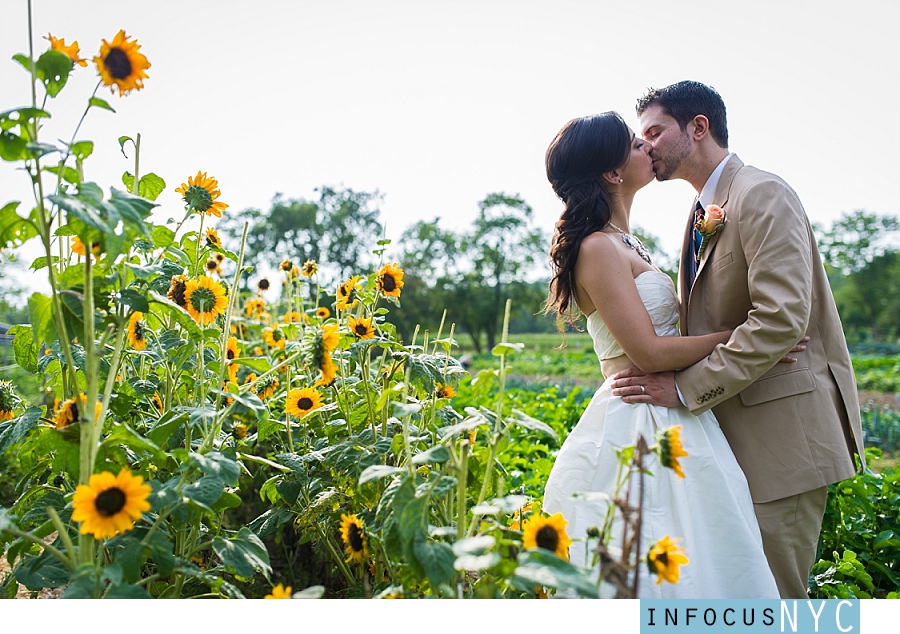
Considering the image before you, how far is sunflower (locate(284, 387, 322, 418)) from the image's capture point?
1.89m

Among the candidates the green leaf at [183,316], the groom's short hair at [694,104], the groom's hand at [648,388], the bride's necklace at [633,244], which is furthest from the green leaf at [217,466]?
the groom's short hair at [694,104]

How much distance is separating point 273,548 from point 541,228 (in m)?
32.9

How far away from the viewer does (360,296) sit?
6.75 feet

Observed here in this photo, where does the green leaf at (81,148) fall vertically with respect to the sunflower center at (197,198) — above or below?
below

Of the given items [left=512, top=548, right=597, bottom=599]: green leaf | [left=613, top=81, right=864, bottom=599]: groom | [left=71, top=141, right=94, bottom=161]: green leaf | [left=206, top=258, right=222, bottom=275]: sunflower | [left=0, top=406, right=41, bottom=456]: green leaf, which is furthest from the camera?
[left=206, top=258, right=222, bottom=275]: sunflower

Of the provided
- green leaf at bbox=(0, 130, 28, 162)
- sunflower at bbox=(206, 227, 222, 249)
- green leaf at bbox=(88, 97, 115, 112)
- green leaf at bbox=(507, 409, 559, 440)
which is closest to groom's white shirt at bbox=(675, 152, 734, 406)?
green leaf at bbox=(507, 409, 559, 440)

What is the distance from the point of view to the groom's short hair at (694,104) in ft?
7.70

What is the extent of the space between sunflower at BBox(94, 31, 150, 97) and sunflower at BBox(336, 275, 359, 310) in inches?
44.1

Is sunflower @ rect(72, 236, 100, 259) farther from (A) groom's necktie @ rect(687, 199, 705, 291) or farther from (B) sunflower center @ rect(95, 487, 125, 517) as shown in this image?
(A) groom's necktie @ rect(687, 199, 705, 291)

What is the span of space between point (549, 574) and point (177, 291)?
1.31m

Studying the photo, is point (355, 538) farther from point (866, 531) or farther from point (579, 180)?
point (866, 531)

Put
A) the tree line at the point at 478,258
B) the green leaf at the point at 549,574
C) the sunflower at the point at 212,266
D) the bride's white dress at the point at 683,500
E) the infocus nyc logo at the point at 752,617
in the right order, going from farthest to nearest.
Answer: the tree line at the point at 478,258, the sunflower at the point at 212,266, the bride's white dress at the point at 683,500, the infocus nyc logo at the point at 752,617, the green leaf at the point at 549,574

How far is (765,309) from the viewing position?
1.84 metres

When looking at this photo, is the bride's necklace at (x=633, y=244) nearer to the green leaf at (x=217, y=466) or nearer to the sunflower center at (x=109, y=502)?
the green leaf at (x=217, y=466)
